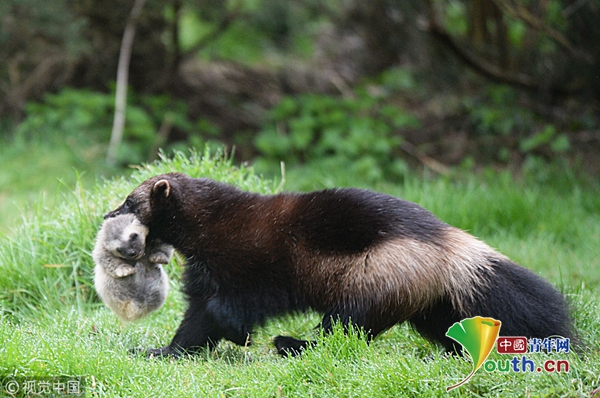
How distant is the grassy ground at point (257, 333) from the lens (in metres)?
3.38

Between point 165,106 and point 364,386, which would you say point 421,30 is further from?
point 364,386

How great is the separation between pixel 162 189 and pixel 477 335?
74.8 inches

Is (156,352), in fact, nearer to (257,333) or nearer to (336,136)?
(257,333)

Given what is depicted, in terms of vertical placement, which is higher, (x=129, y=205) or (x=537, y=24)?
(x=537, y=24)

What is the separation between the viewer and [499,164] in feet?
33.1

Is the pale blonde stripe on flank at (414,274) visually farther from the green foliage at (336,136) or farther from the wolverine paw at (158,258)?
the green foliage at (336,136)

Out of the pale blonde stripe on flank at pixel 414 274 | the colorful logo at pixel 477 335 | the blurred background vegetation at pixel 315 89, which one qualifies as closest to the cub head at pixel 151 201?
the pale blonde stripe on flank at pixel 414 274

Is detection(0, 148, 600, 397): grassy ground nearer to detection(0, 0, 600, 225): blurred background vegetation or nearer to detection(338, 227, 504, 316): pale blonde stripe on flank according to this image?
detection(338, 227, 504, 316): pale blonde stripe on flank

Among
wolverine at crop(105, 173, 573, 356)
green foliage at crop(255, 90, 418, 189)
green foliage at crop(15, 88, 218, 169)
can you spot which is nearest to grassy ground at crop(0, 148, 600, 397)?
wolverine at crop(105, 173, 573, 356)

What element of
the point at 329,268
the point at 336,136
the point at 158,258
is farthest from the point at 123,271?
the point at 336,136

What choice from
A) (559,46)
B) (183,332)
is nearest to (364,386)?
(183,332)

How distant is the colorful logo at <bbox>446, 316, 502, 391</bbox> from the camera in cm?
347

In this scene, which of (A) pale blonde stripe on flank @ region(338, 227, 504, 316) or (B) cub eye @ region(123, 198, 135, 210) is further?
(B) cub eye @ region(123, 198, 135, 210)

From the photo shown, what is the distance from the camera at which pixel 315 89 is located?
37.6ft
